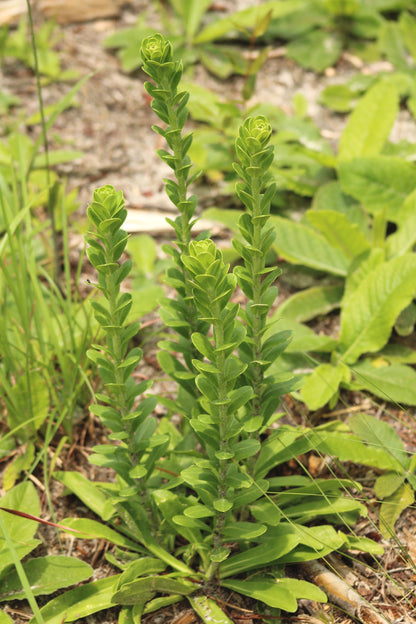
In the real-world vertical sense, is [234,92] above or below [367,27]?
below

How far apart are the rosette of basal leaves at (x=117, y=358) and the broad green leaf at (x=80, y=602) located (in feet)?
0.88

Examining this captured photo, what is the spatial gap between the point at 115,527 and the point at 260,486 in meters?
0.54

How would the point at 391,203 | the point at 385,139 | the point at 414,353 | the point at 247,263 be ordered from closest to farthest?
the point at 247,263 < the point at 414,353 < the point at 391,203 < the point at 385,139

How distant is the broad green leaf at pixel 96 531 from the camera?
1.76 metres

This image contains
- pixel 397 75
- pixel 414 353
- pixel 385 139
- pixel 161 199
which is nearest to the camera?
pixel 414 353

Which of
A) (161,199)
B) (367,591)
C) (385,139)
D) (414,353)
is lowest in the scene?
(367,591)

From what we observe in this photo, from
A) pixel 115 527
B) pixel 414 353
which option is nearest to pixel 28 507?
pixel 115 527

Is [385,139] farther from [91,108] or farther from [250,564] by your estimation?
[250,564]

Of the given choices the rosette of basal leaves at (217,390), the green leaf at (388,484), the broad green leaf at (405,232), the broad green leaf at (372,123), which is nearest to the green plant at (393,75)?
the broad green leaf at (372,123)

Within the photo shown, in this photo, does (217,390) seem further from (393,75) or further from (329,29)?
(329,29)

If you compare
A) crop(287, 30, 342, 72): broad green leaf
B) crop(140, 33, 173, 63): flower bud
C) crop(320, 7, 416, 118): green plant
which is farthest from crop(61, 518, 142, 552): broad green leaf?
crop(287, 30, 342, 72): broad green leaf

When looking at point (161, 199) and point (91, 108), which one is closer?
point (161, 199)

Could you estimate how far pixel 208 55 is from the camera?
3811 mm

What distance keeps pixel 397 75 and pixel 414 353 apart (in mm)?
1921
